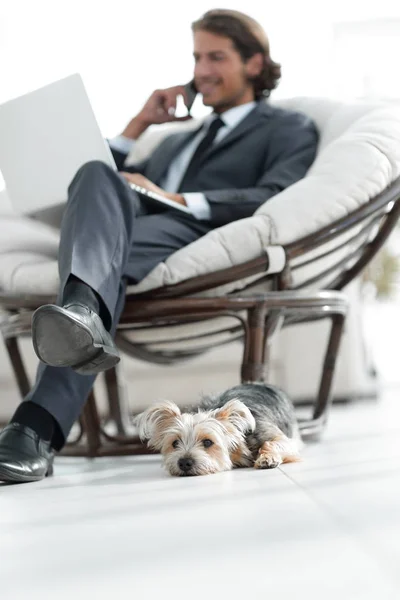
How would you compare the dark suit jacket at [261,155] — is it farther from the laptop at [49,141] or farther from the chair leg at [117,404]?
the chair leg at [117,404]

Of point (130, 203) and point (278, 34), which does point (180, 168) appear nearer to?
point (130, 203)

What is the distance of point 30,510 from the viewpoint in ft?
3.92

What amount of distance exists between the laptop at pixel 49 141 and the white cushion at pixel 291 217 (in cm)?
19

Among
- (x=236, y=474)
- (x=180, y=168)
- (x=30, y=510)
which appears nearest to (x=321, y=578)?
(x=30, y=510)

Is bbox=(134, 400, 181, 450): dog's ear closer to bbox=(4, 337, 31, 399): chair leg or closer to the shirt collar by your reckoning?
bbox=(4, 337, 31, 399): chair leg

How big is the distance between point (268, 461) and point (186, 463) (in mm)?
155

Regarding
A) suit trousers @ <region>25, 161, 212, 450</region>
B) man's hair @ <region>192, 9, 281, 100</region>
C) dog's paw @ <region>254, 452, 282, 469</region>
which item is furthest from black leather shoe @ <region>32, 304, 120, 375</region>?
man's hair @ <region>192, 9, 281, 100</region>

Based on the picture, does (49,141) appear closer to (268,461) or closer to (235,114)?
(235,114)

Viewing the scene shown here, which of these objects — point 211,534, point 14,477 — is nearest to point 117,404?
point 14,477

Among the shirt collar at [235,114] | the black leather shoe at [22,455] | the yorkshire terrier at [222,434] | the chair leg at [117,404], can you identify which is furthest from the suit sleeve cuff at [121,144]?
the black leather shoe at [22,455]

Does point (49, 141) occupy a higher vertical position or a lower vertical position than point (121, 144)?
higher

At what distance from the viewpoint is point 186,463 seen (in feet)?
4.95

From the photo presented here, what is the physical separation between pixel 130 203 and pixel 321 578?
3.83 ft

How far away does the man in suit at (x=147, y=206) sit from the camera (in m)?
1.47
